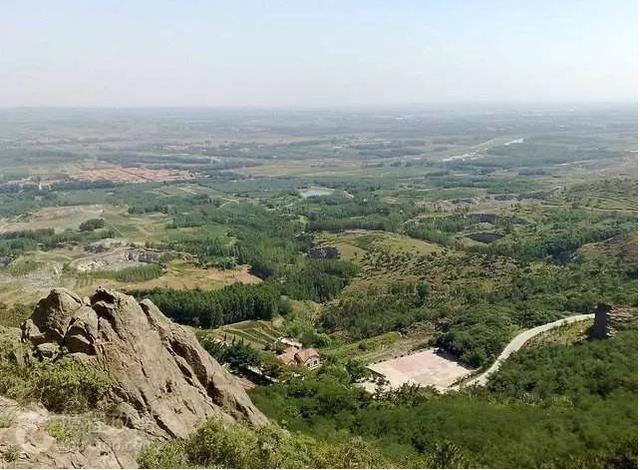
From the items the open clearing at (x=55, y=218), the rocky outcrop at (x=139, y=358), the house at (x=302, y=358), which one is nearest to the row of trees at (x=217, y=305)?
the house at (x=302, y=358)

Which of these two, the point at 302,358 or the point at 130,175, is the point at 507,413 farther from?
the point at 130,175

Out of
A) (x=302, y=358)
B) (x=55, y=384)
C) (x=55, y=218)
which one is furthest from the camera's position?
(x=55, y=218)

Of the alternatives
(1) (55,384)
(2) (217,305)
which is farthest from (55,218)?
(1) (55,384)

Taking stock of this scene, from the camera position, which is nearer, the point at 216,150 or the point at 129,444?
the point at 129,444

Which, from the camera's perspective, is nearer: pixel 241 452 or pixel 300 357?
pixel 241 452

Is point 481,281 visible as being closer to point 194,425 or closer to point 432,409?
point 432,409

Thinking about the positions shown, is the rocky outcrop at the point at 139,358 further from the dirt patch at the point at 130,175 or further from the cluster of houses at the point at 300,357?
the dirt patch at the point at 130,175

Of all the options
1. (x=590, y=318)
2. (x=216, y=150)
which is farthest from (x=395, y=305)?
(x=216, y=150)
